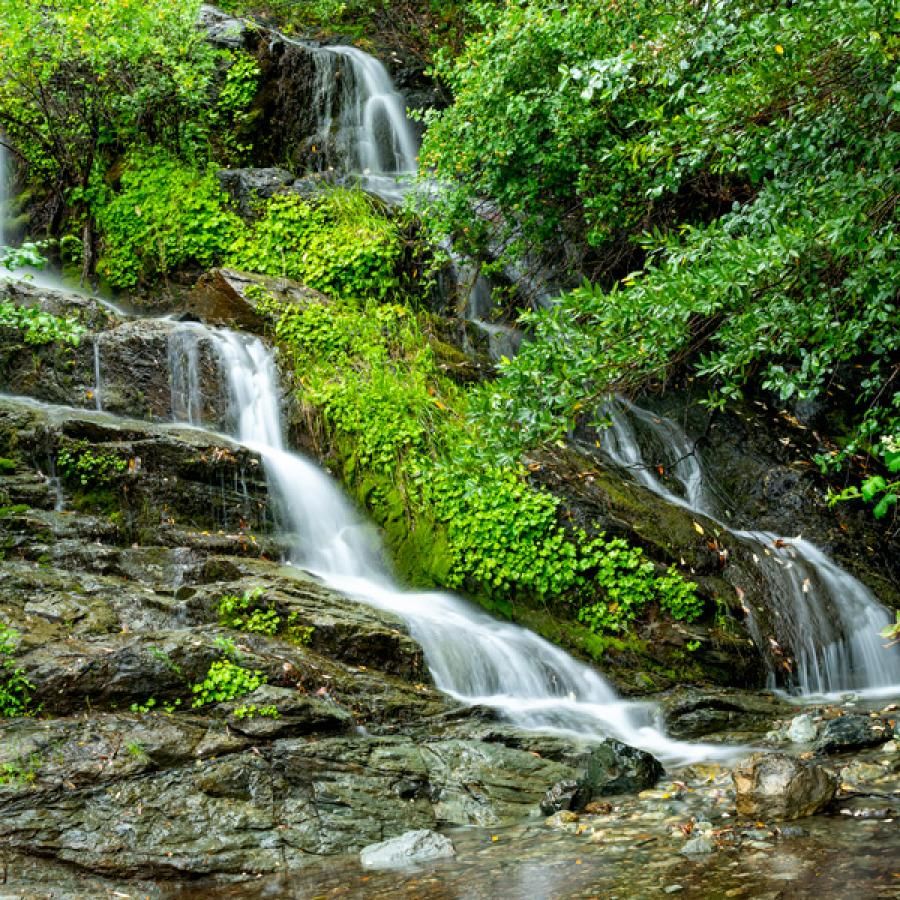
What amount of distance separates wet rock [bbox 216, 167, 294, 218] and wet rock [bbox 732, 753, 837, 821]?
1058 centimetres

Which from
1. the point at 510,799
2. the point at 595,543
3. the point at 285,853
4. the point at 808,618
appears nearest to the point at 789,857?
the point at 510,799

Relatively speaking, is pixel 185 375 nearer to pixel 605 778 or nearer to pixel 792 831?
pixel 605 778

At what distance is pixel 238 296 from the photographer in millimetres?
11750

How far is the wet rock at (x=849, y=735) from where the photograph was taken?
22.1ft

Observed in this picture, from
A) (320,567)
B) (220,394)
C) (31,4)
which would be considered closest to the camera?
(320,567)

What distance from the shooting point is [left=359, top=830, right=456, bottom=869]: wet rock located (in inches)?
207

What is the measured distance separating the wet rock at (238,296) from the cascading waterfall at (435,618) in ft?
1.49

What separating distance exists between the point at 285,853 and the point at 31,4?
38.9 feet

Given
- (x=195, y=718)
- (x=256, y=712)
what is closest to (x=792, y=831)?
(x=256, y=712)

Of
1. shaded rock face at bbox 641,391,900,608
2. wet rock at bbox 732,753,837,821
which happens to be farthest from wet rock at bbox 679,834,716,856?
shaded rock face at bbox 641,391,900,608

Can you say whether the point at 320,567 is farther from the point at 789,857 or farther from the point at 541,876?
the point at 789,857

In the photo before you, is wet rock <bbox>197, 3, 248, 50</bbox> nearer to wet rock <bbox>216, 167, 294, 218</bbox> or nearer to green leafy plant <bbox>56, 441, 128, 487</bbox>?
wet rock <bbox>216, 167, 294, 218</bbox>

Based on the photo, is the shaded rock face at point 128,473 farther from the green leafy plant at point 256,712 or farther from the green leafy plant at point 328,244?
the green leafy plant at point 328,244

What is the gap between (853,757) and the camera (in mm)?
6559
